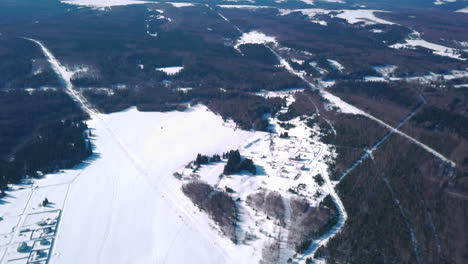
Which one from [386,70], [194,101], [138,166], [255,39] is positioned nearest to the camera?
[138,166]

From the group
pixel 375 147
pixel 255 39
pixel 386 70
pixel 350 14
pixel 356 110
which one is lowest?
pixel 350 14

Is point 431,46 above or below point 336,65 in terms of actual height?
below

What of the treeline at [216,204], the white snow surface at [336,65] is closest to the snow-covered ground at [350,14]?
the white snow surface at [336,65]

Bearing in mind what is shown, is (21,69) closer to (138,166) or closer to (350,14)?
(138,166)

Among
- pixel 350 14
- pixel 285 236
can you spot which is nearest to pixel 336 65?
pixel 285 236

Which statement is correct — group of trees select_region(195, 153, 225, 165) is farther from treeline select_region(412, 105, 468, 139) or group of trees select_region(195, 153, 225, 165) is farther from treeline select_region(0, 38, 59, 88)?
treeline select_region(0, 38, 59, 88)

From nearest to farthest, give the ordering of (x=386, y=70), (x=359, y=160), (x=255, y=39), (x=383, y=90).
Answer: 1. (x=359, y=160)
2. (x=383, y=90)
3. (x=386, y=70)
4. (x=255, y=39)

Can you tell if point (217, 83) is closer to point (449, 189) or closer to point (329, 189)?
point (329, 189)

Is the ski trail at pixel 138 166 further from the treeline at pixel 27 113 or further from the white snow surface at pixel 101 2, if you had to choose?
the white snow surface at pixel 101 2

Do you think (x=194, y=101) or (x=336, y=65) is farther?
(x=336, y=65)

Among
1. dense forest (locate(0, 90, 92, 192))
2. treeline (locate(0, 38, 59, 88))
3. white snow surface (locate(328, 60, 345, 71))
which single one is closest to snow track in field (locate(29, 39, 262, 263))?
dense forest (locate(0, 90, 92, 192))
